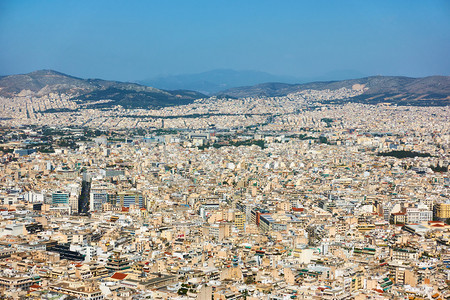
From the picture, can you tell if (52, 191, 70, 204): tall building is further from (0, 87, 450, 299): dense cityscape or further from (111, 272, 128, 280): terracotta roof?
(111, 272, 128, 280): terracotta roof

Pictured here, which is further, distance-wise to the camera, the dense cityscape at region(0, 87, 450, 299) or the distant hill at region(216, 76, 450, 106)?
the distant hill at region(216, 76, 450, 106)

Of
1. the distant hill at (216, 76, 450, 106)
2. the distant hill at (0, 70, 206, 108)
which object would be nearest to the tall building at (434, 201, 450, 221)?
the distant hill at (216, 76, 450, 106)

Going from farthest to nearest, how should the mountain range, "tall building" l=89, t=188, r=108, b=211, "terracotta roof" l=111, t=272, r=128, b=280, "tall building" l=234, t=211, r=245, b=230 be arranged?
the mountain range
"tall building" l=89, t=188, r=108, b=211
"tall building" l=234, t=211, r=245, b=230
"terracotta roof" l=111, t=272, r=128, b=280

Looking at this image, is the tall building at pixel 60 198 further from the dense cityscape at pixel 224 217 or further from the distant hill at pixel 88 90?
the distant hill at pixel 88 90

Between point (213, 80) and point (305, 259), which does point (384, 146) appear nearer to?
point (305, 259)

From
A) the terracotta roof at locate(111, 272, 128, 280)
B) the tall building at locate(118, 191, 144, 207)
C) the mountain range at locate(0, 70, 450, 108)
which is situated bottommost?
the terracotta roof at locate(111, 272, 128, 280)

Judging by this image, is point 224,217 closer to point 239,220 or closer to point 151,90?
point 239,220

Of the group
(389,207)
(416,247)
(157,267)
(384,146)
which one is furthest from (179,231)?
(384,146)

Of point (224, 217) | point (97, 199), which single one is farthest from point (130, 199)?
point (224, 217)
